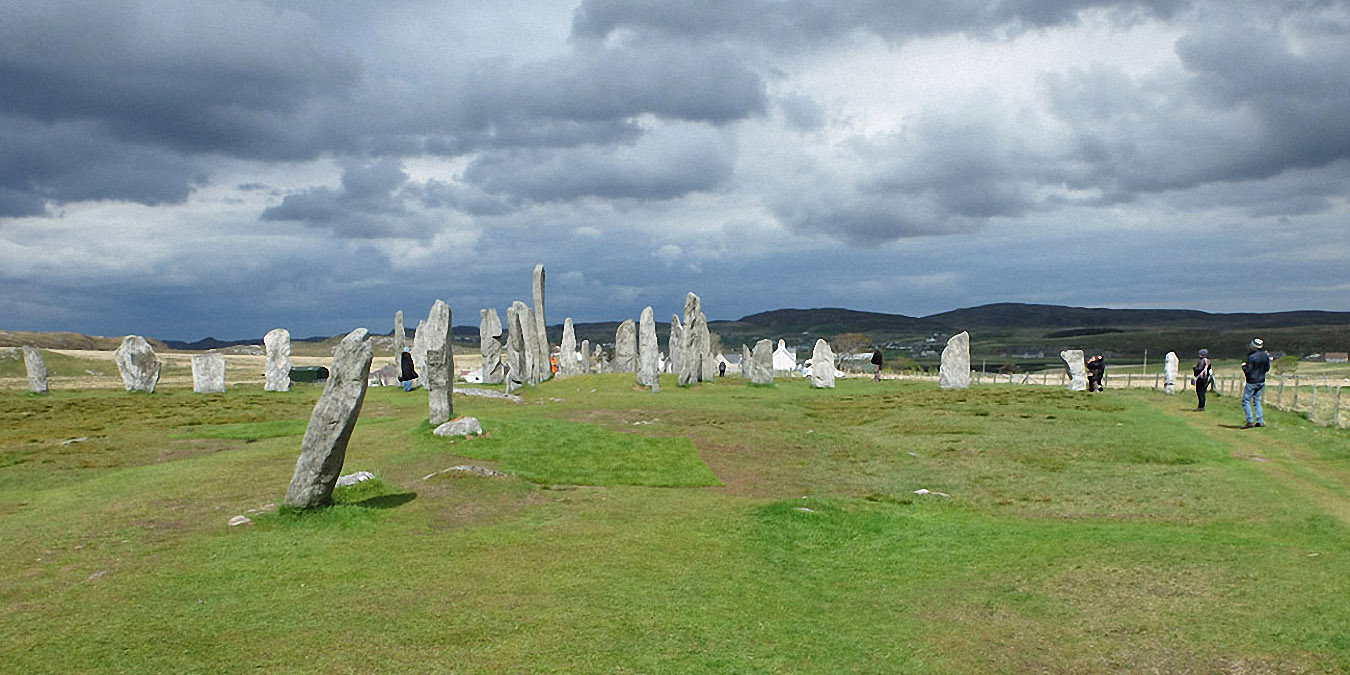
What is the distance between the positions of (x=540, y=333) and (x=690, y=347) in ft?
24.3

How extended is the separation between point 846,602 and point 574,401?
21.4 meters

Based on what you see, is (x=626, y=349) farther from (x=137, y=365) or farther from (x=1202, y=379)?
(x=1202, y=379)

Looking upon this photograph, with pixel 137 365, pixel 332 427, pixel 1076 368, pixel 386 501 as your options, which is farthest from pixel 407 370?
pixel 1076 368

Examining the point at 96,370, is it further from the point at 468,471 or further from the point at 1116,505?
the point at 1116,505

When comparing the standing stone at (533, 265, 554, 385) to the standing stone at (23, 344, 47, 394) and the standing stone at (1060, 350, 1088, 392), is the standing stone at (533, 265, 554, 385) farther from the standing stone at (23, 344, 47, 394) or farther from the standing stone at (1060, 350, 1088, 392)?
the standing stone at (1060, 350, 1088, 392)

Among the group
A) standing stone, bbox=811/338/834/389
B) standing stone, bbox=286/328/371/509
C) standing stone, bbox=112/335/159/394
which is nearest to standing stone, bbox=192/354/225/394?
standing stone, bbox=112/335/159/394

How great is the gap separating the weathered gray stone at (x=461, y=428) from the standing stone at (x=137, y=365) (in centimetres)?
2629

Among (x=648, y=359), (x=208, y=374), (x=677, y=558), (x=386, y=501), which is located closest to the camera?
(x=677, y=558)

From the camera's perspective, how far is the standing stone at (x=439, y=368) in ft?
66.9

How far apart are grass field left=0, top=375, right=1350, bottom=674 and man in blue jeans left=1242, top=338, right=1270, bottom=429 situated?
11.1 feet

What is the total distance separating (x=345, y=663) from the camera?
6.18 metres

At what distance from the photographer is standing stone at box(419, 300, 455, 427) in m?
20.4

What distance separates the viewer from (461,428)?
17078 mm

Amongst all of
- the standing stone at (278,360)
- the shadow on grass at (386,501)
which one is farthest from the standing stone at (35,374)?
the shadow on grass at (386,501)
